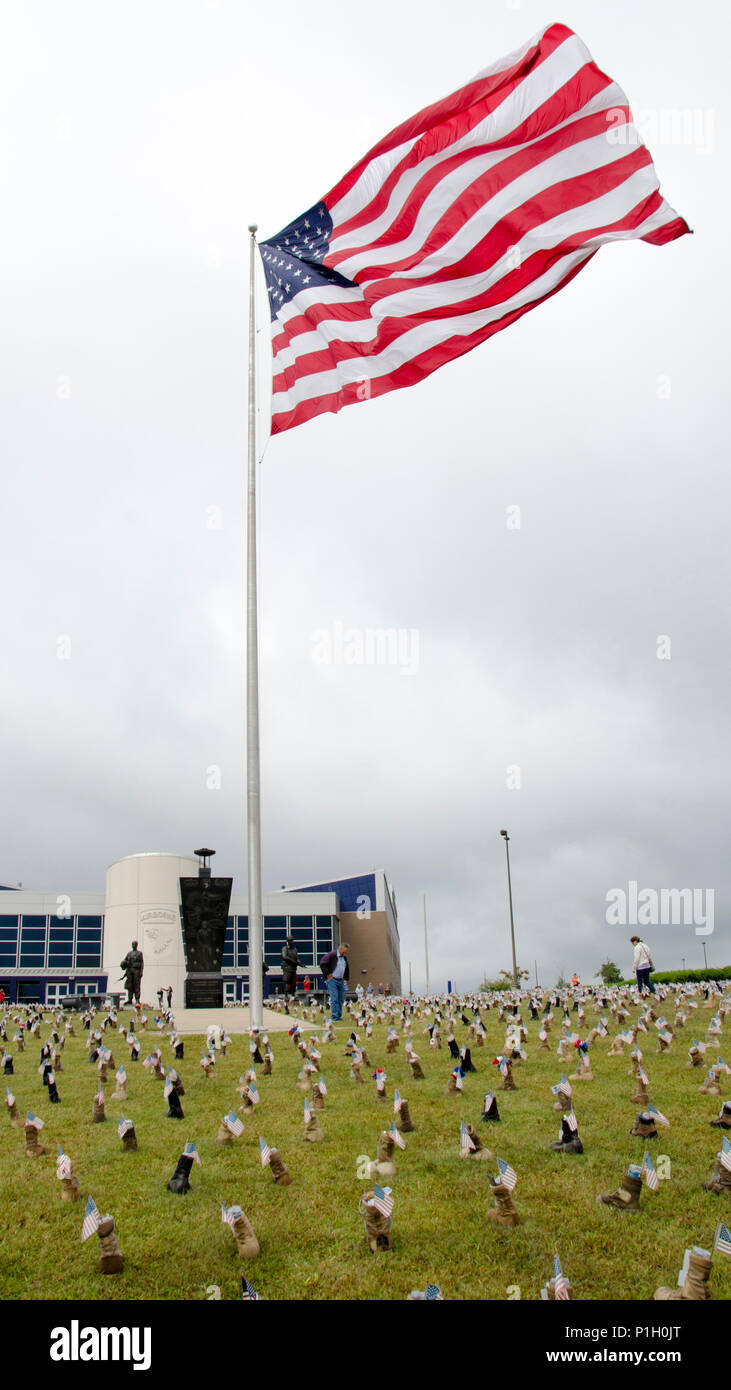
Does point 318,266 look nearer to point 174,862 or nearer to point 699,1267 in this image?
point 699,1267

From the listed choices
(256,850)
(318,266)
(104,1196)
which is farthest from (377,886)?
(104,1196)

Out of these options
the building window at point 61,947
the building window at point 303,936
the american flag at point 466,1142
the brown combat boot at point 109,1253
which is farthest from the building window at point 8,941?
the brown combat boot at point 109,1253

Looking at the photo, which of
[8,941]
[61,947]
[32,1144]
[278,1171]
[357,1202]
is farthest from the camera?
[61,947]

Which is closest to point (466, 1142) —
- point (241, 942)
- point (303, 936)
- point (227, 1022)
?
point (227, 1022)

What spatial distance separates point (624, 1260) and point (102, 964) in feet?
221

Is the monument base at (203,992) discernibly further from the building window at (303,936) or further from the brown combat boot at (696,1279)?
the building window at (303,936)

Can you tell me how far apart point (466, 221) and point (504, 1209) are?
11805mm

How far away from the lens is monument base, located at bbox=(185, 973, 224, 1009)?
2748 cm

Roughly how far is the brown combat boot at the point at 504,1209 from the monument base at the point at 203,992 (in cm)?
2313

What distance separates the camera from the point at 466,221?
12.2 meters

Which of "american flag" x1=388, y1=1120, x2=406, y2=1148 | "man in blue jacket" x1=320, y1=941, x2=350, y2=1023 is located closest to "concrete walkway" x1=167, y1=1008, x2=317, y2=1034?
"man in blue jacket" x1=320, y1=941, x2=350, y2=1023

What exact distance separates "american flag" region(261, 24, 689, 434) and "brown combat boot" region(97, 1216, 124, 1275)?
11.1m

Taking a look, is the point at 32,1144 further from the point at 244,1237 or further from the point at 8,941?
the point at 8,941

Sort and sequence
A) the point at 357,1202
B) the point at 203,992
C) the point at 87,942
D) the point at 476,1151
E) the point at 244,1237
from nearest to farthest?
1. the point at 244,1237
2. the point at 357,1202
3. the point at 476,1151
4. the point at 203,992
5. the point at 87,942
